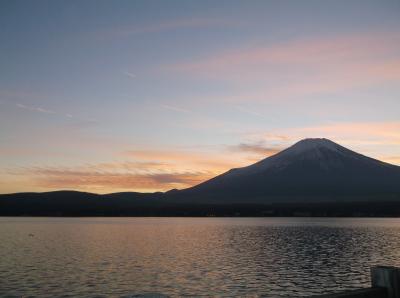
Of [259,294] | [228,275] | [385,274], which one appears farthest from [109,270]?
[385,274]

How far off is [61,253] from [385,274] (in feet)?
154

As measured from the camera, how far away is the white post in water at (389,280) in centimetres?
1327

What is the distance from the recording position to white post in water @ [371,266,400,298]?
13266mm

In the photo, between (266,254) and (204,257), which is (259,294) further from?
(266,254)

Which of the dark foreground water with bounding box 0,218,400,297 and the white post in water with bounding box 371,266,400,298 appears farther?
the dark foreground water with bounding box 0,218,400,297

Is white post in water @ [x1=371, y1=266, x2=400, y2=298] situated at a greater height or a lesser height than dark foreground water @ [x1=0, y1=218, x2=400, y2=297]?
greater

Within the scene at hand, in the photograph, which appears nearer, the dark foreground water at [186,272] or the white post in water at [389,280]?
the white post in water at [389,280]

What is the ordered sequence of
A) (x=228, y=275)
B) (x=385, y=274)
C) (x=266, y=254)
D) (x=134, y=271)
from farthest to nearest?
1. (x=266, y=254)
2. (x=134, y=271)
3. (x=228, y=275)
4. (x=385, y=274)

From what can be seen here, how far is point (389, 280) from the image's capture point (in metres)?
13.4

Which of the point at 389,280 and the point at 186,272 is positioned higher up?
the point at 389,280

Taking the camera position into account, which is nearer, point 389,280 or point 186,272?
point 389,280

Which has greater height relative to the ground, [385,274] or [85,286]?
[385,274]

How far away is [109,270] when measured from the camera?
38.8 metres

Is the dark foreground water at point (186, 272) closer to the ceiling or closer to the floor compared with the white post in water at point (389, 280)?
closer to the floor
